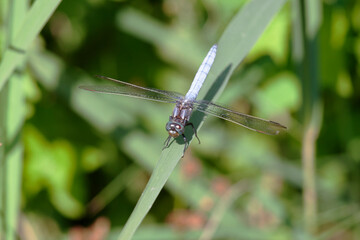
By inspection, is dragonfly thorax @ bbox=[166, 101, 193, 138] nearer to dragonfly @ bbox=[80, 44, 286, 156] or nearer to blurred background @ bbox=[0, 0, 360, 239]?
dragonfly @ bbox=[80, 44, 286, 156]

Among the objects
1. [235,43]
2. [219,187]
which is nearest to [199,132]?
[219,187]

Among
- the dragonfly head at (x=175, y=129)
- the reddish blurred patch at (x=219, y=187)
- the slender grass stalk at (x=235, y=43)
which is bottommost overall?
the dragonfly head at (x=175, y=129)

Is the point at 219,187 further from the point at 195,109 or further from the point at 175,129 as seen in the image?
the point at 195,109

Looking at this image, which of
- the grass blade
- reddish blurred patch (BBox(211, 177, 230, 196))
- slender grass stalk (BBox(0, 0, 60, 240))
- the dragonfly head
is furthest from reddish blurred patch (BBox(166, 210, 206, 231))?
the grass blade

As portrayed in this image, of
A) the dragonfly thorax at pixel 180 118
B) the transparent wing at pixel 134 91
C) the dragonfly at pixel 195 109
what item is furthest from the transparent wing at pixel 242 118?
the transparent wing at pixel 134 91

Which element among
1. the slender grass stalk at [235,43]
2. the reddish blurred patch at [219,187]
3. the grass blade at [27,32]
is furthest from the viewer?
the reddish blurred patch at [219,187]

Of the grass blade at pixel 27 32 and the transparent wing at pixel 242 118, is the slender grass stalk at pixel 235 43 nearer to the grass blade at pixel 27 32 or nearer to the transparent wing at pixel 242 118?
the transparent wing at pixel 242 118
